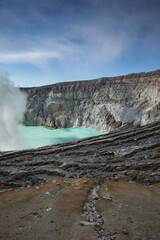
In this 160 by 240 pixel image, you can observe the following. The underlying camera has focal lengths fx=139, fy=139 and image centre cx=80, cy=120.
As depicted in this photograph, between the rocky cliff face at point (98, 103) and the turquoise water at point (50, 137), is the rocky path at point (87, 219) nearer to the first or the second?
the turquoise water at point (50, 137)

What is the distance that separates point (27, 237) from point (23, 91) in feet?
320

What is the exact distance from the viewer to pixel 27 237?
12.8ft

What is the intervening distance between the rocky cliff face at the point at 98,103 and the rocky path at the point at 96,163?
98.5 feet

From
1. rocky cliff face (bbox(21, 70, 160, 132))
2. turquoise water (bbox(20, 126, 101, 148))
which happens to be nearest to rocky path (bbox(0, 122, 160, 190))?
turquoise water (bbox(20, 126, 101, 148))

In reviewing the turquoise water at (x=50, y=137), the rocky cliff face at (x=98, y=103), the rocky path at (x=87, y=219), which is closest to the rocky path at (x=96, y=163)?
the rocky path at (x=87, y=219)

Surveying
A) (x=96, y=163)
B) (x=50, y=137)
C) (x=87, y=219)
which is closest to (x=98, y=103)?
(x=50, y=137)

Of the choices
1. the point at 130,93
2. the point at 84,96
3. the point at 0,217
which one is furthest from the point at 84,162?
the point at 84,96

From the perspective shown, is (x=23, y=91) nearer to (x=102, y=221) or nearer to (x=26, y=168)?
(x=26, y=168)

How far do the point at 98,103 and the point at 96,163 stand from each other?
58.3 metres

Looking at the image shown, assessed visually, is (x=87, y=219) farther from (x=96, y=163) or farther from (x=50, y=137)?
(x=50, y=137)

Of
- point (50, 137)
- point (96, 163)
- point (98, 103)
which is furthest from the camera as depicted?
point (98, 103)

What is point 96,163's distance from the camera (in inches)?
593

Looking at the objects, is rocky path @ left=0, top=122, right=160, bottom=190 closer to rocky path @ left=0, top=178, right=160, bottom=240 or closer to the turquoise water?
rocky path @ left=0, top=178, right=160, bottom=240

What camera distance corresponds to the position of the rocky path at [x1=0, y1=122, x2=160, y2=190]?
1178 cm
